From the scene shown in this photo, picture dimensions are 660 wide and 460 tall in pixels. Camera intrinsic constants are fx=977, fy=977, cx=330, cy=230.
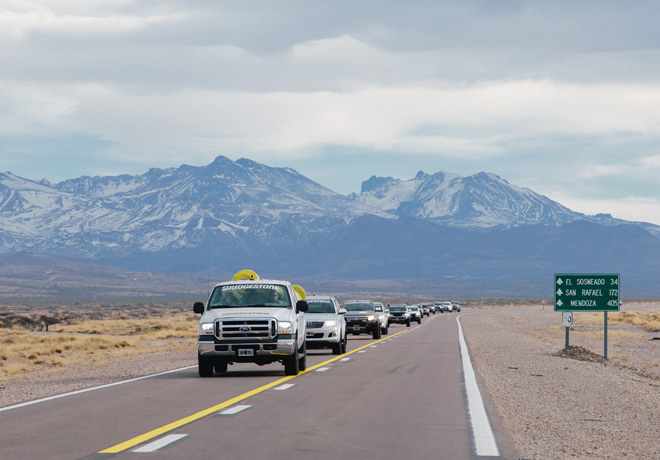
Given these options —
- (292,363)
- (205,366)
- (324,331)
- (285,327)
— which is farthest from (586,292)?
(205,366)

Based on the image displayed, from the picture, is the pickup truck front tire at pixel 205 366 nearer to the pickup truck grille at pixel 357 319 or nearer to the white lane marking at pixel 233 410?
the white lane marking at pixel 233 410

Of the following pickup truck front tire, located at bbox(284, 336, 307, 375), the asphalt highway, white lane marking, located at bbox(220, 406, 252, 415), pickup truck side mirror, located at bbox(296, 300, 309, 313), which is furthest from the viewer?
pickup truck side mirror, located at bbox(296, 300, 309, 313)

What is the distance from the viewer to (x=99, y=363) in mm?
25750

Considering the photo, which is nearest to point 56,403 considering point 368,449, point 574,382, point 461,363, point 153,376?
point 153,376

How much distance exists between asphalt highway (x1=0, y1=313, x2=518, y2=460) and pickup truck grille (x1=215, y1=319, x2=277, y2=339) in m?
0.86

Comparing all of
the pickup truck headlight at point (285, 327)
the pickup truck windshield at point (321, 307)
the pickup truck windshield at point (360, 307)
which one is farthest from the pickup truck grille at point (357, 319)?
the pickup truck headlight at point (285, 327)

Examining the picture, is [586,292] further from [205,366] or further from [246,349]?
[205,366]

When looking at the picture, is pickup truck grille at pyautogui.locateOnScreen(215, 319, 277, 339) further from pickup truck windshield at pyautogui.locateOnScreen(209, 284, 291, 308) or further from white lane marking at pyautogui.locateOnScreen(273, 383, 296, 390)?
white lane marking at pyautogui.locateOnScreen(273, 383, 296, 390)

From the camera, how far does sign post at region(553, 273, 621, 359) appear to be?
2781 cm

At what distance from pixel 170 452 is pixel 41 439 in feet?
6.29

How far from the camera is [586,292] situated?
28219mm

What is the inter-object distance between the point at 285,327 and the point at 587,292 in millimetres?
12833

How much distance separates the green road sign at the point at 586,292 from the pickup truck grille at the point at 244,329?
1236cm

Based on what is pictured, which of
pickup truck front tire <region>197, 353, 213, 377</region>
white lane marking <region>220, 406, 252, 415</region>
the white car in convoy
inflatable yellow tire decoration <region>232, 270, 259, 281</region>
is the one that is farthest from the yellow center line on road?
the white car in convoy
